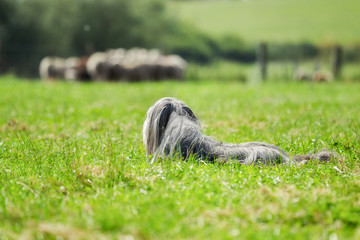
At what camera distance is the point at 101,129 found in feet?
27.9

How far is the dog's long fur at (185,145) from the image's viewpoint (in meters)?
5.43

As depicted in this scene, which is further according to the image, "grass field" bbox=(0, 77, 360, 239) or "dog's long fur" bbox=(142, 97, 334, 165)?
"dog's long fur" bbox=(142, 97, 334, 165)

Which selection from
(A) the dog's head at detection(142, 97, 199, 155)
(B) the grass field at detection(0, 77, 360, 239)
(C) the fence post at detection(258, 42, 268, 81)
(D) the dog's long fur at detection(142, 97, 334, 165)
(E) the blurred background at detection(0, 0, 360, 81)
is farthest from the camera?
(E) the blurred background at detection(0, 0, 360, 81)

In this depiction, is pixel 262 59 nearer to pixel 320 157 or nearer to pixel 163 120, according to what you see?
pixel 320 157

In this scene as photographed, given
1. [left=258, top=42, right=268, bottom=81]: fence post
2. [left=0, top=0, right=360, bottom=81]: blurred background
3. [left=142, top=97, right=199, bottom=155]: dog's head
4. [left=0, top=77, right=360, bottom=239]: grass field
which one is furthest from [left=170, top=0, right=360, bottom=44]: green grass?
[left=142, top=97, right=199, bottom=155]: dog's head

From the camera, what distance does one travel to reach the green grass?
41.1 m

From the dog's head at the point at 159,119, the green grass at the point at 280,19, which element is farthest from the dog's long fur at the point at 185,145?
the green grass at the point at 280,19

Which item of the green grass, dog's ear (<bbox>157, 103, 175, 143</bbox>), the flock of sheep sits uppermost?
the green grass

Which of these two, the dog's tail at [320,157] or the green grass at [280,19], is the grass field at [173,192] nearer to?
the dog's tail at [320,157]

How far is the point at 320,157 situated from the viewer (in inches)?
216

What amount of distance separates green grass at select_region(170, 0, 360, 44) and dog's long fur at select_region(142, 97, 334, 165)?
113 ft

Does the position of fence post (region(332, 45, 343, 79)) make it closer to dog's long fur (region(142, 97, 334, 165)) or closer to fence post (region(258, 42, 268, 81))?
fence post (region(258, 42, 268, 81))

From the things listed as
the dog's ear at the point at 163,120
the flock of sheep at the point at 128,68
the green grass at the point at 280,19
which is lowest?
the flock of sheep at the point at 128,68

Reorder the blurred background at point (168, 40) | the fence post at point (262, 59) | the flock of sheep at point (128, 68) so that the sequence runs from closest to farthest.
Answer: the flock of sheep at point (128, 68) → the fence post at point (262, 59) → the blurred background at point (168, 40)
